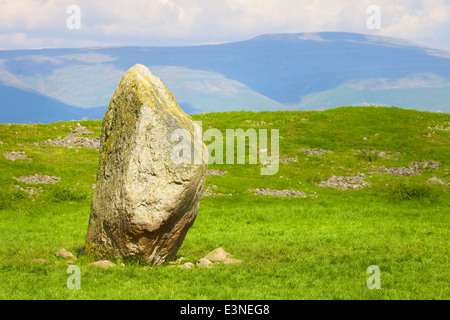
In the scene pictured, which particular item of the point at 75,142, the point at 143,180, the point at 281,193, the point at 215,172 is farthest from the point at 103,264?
the point at 75,142

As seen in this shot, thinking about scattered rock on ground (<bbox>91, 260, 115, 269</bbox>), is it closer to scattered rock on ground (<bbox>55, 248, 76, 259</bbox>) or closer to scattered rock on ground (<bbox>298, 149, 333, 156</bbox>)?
scattered rock on ground (<bbox>55, 248, 76, 259</bbox>)

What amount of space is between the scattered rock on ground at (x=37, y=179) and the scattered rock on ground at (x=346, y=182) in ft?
52.5

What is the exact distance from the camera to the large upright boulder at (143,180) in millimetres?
13641

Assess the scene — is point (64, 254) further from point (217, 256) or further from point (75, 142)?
point (75, 142)

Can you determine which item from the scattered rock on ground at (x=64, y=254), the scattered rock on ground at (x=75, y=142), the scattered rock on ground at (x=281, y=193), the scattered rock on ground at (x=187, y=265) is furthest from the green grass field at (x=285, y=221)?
the scattered rock on ground at (x=75, y=142)

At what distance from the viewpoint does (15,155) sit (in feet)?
99.5

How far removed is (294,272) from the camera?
1352 centimetres

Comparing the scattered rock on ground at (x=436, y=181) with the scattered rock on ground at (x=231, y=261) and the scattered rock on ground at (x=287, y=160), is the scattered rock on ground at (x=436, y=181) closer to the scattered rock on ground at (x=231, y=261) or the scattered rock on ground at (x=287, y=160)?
the scattered rock on ground at (x=287, y=160)

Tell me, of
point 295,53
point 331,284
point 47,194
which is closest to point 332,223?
point 331,284

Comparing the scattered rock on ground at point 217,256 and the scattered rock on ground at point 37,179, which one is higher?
the scattered rock on ground at point 37,179

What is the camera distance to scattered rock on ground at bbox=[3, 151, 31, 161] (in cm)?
2975

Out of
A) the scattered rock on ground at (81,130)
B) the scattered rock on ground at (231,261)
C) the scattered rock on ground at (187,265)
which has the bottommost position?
the scattered rock on ground at (187,265)

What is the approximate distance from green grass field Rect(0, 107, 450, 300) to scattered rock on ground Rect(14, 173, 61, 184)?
526 millimetres

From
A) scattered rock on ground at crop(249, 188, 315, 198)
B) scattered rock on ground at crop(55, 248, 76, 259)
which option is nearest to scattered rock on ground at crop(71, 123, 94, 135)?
scattered rock on ground at crop(249, 188, 315, 198)
